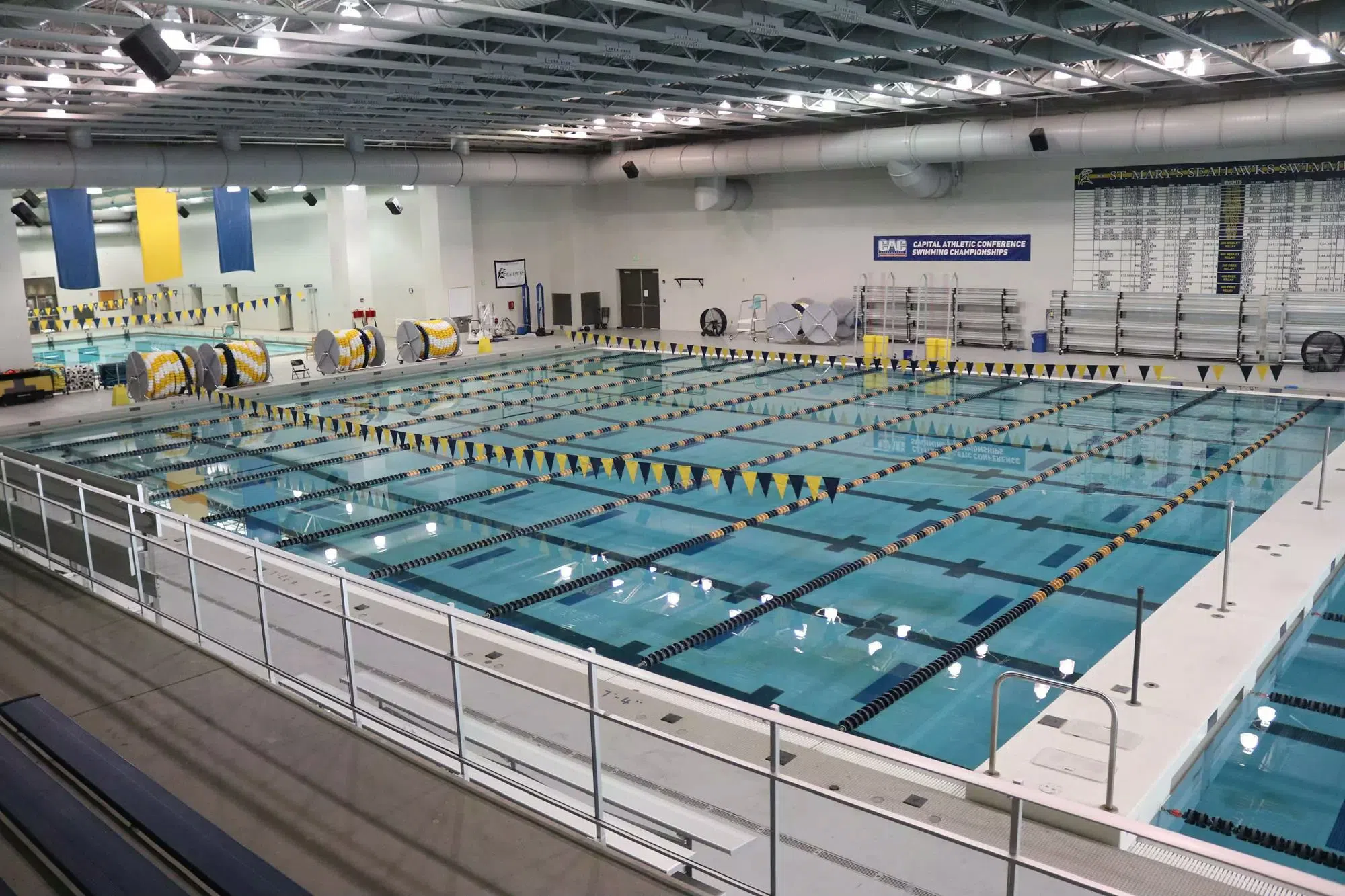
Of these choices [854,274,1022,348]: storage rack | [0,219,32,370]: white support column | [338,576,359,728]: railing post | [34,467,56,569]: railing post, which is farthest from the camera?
[854,274,1022,348]: storage rack

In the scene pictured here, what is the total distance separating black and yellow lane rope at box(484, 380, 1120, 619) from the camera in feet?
27.5

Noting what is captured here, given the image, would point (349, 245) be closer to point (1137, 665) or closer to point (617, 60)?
point (617, 60)

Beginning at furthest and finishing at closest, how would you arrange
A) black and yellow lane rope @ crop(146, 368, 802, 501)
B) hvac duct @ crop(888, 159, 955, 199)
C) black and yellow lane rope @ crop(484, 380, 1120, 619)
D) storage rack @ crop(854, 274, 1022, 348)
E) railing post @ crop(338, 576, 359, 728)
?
storage rack @ crop(854, 274, 1022, 348) < hvac duct @ crop(888, 159, 955, 199) < black and yellow lane rope @ crop(146, 368, 802, 501) < black and yellow lane rope @ crop(484, 380, 1120, 619) < railing post @ crop(338, 576, 359, 728)

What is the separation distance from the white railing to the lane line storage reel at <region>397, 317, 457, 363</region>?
13.9 m

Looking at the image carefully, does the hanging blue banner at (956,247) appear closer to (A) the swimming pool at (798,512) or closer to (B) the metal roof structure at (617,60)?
(B) the metal roof structure at (617,60)

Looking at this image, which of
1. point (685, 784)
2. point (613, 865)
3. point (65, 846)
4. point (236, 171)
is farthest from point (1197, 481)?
point (236, 171)

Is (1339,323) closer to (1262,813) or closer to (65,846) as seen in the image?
(1262,813)

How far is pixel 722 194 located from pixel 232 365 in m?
11.2

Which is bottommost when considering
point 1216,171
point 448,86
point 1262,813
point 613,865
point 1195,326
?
point 1262,813

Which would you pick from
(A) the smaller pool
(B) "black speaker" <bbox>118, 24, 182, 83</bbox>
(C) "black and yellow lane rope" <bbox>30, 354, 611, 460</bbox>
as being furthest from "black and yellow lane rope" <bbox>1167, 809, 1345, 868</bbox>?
(A) the smaller pool

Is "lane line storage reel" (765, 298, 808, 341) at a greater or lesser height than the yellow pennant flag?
lesser

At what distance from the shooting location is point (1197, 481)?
10930 mm

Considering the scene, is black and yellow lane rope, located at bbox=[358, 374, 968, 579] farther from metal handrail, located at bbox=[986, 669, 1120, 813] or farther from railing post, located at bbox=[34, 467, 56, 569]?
metal handrail, located at bbox=[986, 669, 1120, 813]

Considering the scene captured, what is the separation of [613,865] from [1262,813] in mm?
3298
